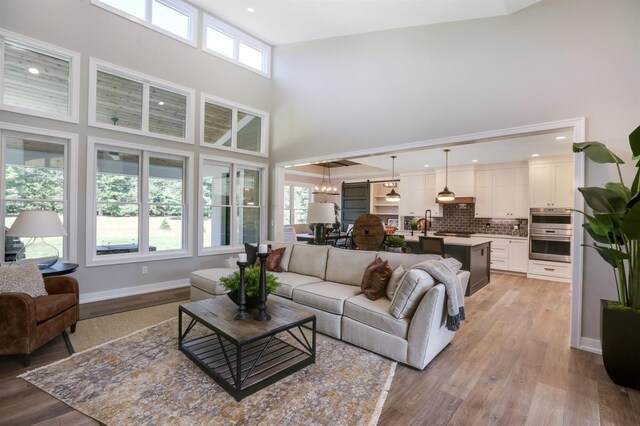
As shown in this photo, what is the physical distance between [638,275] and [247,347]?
3.34 metres

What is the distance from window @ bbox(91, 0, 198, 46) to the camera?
15.2 ft

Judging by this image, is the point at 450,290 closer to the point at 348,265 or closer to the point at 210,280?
the point at 348,265

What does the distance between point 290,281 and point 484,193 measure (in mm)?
5856

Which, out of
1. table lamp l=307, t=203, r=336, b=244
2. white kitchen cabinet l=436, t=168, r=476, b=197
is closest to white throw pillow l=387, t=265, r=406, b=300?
table lamp l=307, t=203, r=336, b=244

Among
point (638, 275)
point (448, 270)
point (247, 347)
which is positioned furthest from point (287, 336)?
point (638, 275)

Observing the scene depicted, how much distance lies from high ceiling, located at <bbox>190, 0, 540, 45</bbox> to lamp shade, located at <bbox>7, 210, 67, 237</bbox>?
4229mm

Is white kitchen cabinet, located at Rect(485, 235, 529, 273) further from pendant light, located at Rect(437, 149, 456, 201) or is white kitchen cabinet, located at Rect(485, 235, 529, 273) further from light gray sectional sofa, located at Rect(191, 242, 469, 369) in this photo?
light gray sectional sofa, located at Rect(191, 242, 469, 369)

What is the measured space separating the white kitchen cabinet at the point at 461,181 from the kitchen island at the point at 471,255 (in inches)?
82.0

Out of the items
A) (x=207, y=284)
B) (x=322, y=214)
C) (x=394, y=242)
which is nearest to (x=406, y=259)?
(x=394, y=242)

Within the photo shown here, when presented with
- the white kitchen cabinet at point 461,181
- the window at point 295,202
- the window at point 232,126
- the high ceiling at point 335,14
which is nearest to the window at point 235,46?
the high ceiling at point 335,14

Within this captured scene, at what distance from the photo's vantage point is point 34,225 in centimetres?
314

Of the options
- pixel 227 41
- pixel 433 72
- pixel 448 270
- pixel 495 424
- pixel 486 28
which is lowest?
Answer: pixel 495 424

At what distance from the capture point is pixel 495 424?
1.95 m

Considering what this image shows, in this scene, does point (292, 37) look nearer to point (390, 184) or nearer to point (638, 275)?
point (390, 184)
